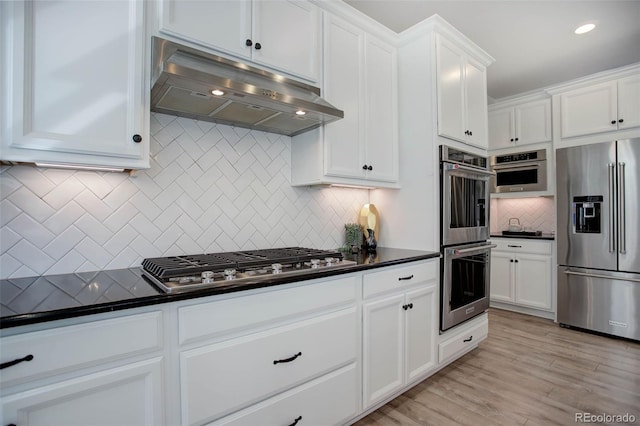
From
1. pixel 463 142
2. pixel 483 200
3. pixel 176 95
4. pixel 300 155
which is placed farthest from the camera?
pixel 483 200

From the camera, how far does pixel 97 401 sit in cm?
102

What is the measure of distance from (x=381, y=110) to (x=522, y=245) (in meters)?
2.83

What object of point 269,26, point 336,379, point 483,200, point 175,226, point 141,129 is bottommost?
point 336,379

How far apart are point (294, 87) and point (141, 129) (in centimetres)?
88

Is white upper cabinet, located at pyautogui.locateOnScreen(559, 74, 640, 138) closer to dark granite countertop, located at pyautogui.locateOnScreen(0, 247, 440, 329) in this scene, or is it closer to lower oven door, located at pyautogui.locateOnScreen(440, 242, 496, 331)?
lower oven door, located at pyautogui.locateOnScreen(440, 242, 496, 331)

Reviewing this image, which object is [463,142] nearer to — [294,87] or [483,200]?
[483,200]

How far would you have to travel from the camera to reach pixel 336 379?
1.69 m

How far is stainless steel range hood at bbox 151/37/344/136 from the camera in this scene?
1373mm

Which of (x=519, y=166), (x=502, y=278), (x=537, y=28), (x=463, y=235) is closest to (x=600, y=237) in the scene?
(x=502, y=278)

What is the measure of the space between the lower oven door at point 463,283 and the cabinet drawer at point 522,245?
141 centimetres

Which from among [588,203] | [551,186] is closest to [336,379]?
[588,203]

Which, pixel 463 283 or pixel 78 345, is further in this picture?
pixel 463 283

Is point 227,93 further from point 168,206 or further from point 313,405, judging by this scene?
point 313,405

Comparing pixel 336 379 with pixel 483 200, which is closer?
pixel 336 379
